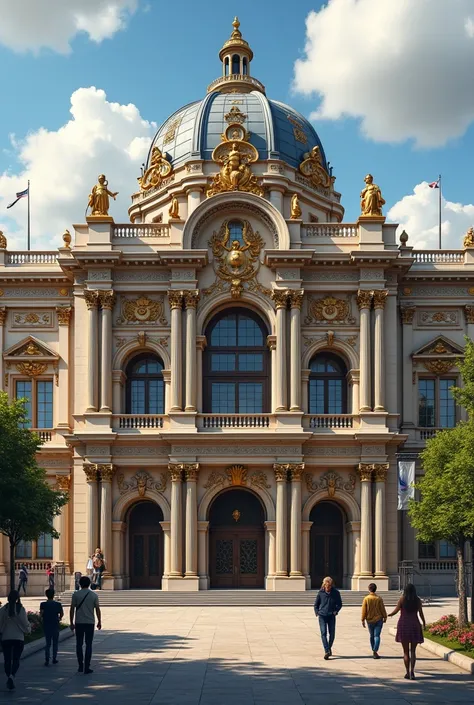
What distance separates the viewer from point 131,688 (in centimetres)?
2139

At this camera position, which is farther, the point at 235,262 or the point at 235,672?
the point at 235,262

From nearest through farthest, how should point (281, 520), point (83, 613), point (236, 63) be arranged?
1. point (83, 613)
2. point (281, 520)
3. point (236, 63)

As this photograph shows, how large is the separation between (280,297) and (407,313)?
718 cm

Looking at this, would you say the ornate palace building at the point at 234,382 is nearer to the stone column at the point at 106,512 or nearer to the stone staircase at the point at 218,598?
the stone column at the point at 106,512

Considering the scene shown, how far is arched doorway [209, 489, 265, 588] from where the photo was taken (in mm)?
51438

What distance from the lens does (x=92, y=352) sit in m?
51.4

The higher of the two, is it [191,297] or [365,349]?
[191,297]

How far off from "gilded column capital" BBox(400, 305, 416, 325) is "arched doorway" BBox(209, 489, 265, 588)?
12.1m

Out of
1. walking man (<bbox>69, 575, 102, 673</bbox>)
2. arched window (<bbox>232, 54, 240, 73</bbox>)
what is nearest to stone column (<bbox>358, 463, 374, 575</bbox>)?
walking man (<bbox>69, 575, 102, 673</bbox>)

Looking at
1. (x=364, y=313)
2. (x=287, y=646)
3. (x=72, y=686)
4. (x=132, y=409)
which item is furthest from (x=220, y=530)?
(x=72, y=686)

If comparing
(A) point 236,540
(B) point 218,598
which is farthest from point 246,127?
(B) point 218,598

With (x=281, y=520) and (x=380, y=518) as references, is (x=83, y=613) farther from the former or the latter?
(x=380, y=518)

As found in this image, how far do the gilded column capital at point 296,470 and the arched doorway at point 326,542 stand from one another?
111 inches

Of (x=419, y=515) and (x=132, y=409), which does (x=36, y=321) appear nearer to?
(x=132, y=409)
